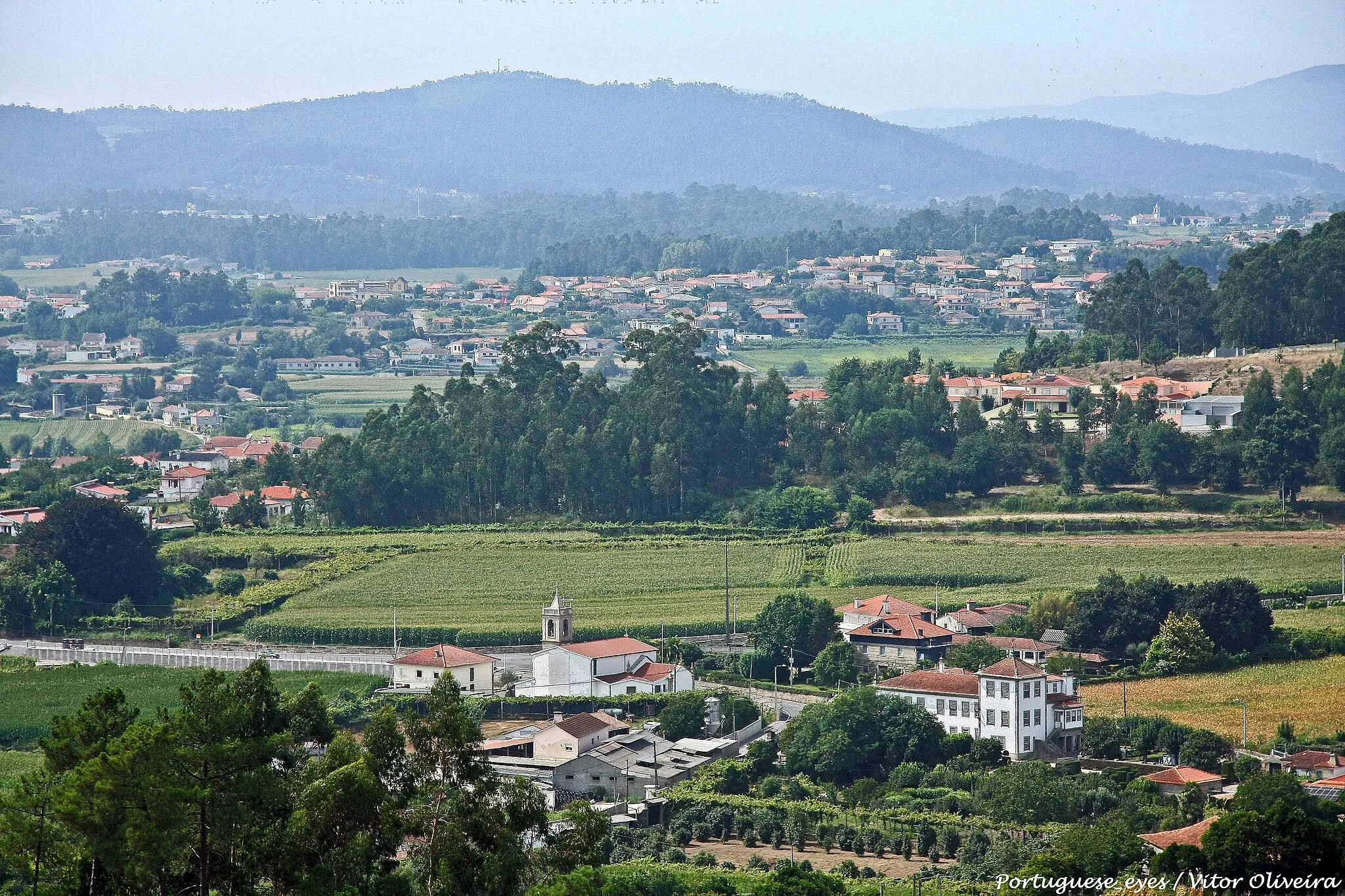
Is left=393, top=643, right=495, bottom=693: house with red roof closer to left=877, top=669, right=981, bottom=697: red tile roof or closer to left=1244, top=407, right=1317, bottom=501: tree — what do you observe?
left=877, top=669, right=981, bottom=697: red tile roof

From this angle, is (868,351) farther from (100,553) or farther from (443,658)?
(443,658)

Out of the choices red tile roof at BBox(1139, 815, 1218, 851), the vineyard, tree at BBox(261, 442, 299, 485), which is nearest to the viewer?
red tile roof at BBox(1139, 815, 1218, 851)

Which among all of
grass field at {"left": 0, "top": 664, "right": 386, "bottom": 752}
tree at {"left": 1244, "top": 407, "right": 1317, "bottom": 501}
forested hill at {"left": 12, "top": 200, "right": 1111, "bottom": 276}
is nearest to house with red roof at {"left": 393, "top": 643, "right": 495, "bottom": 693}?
grass field at {"left": 0, "top": 664, "right": 386, "bottom": 752}

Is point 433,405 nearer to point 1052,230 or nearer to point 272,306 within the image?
point 272,306

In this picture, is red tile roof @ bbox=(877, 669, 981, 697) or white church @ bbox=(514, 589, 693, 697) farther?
white church @ bbox=(514, 589, 693, 697)

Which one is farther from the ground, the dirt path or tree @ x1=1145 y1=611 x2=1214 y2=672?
tree @ x1=1145 y1=611 x2=1214 y2=672

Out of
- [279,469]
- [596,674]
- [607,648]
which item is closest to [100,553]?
[279,469]
